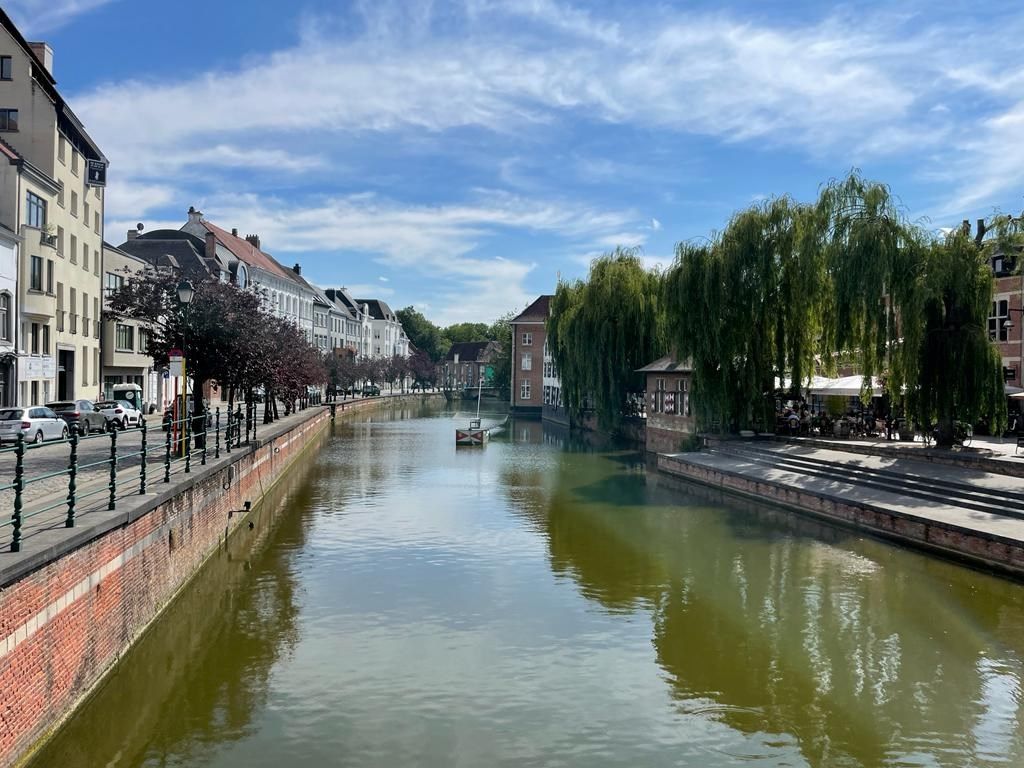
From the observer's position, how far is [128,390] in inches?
1588

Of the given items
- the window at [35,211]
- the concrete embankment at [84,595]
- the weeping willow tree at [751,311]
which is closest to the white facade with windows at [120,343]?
the window at [35,211]

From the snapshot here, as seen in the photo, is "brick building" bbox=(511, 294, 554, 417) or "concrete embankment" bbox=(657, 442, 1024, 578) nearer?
"concrete embankment" bbox=(657, 442, 1024, 578)

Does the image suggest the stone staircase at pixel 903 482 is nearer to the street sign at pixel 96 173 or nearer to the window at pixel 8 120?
the window at pixel 8 120

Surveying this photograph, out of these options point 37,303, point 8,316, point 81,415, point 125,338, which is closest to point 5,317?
point 8,316

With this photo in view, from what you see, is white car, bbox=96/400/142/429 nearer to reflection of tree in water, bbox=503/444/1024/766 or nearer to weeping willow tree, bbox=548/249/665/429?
reflection of tree in water, bbox=503/444/1024/766

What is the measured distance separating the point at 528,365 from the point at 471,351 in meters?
89.1

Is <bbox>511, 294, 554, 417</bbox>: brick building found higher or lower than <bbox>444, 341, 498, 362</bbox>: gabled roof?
lower

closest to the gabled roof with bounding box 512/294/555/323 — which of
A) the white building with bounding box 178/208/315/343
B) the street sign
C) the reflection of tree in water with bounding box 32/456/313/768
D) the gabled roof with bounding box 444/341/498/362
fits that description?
the white building with bounding box 178/208/315/343

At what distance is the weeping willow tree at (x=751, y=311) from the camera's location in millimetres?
31344

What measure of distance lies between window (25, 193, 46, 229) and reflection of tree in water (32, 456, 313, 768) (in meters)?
23.6

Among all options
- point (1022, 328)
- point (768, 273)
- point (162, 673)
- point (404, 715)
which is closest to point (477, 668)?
point (404, 715)

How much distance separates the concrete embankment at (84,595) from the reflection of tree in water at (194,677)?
23 cm

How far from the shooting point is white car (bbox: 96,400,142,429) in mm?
30547

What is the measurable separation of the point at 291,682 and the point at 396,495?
15640 millimetres
